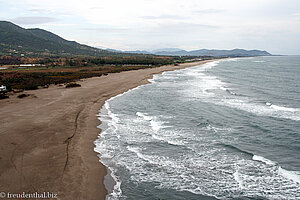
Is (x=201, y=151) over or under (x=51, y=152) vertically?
under

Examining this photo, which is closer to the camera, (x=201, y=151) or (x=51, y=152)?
(x=51, y=152)

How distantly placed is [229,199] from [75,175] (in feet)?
21.1

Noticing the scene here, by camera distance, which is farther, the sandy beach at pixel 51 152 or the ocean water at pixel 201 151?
the ocean water at pixel 201 151

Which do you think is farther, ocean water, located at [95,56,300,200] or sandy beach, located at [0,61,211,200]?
ocean water, located at [95,56,300,200]

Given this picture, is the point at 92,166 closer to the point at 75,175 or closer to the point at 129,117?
the point at 75,175

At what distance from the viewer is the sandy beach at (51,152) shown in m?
9.66

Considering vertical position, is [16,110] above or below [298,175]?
above

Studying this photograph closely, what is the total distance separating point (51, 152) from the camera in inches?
500

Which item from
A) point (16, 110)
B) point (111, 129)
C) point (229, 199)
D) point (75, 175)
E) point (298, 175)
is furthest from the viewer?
point (16, 110)

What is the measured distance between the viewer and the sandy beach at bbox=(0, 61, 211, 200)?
966 centimetres

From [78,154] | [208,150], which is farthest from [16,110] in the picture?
[208,150]

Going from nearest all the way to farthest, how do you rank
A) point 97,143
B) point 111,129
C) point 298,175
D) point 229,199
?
point 229,199 < point 298,175 < point 97,143 < point 111,129

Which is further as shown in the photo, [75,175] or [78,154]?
[78,154]

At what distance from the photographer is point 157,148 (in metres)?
14.4
